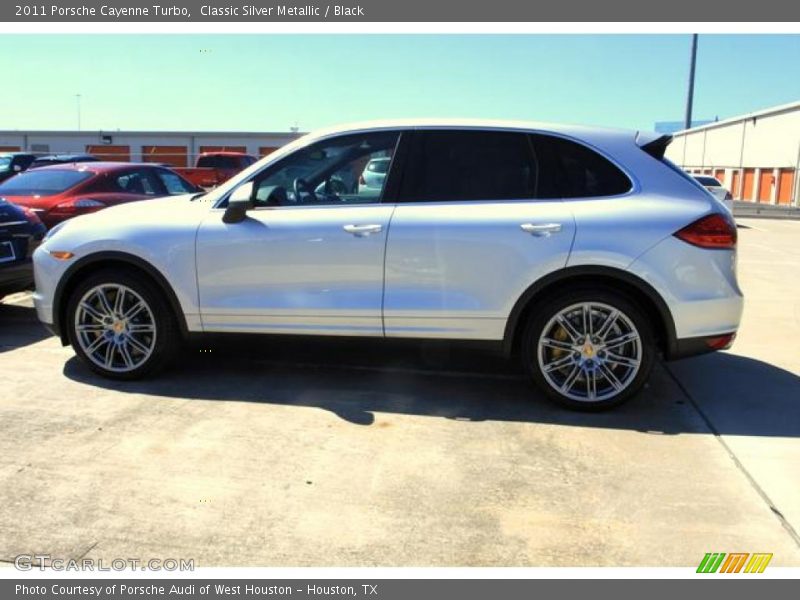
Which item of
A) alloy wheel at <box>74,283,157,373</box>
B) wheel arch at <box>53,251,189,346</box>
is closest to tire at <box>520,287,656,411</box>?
wheel arch at <box>53,251,189,346</box>

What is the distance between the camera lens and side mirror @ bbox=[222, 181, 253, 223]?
461 cm

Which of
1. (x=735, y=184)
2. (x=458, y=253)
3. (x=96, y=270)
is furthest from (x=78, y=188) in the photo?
(x=735, y=184)

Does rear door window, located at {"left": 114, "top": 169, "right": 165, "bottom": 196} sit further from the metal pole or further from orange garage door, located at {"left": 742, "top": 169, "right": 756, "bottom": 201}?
orange garage door, located at {"left": 742, "top": 169, "right": 756, "bottom": 201}

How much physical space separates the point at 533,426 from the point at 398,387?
1062mm

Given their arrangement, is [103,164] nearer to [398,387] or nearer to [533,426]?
[398,387]

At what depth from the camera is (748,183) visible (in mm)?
43156

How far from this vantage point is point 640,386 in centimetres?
450

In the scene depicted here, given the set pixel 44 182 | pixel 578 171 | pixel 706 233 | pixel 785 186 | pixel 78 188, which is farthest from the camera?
pixel 785 186

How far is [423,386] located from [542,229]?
1429 mm

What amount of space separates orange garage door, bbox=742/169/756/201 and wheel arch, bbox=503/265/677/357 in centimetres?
4267

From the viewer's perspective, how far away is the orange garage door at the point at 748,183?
139 feet

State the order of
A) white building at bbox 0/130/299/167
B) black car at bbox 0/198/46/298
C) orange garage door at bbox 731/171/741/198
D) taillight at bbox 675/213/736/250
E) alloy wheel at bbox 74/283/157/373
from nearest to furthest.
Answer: taillight at bbox 675/213/736/250
alloy wheel at bbox 74/283/157/373
black car at bbox 0/198/46/298
white building at bbox 0/130/299/167
orange garage door at bbox 731/171/741/198

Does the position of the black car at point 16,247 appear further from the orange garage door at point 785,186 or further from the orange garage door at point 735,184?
the orange garage door at point 735,184

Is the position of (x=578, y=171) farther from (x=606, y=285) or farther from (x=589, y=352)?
(x=589, y=352)
